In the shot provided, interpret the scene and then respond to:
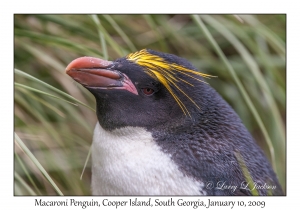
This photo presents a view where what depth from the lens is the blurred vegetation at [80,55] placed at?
222 cm

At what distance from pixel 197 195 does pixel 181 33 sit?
1.23 metres

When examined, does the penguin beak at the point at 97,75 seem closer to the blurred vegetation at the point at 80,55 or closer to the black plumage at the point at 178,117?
the black plumage at the point at 178,117

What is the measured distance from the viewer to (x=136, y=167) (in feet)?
5.59

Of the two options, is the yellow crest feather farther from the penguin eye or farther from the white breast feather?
the white breast feather

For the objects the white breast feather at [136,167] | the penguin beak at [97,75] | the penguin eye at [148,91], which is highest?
the penguin beak at [97,75]

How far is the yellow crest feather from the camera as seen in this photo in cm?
173

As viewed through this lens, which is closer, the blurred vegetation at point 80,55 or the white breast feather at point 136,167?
the white breast feather at point 136,167

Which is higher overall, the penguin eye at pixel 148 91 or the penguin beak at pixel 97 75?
the penguin beak at pixel 97 75

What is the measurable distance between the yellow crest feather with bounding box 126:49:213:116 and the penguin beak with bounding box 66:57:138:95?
8 cm

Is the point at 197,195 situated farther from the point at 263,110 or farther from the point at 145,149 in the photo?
the point at 263,110

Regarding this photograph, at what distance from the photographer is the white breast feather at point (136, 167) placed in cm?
169

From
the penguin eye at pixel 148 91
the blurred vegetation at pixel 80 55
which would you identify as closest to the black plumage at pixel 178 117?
the penguin eye at pixel 148 91

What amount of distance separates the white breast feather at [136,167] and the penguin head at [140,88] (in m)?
0.05

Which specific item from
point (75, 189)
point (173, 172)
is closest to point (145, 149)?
point (173, 172)
